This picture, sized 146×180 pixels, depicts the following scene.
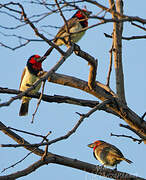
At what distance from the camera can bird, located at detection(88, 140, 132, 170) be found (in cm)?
609

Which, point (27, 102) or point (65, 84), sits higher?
point (27, 102)

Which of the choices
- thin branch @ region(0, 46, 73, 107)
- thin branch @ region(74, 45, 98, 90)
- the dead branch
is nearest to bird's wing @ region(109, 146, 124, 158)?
the dead branch

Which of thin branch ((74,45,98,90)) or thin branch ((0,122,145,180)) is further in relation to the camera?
thin branch ((74,45,98,90))

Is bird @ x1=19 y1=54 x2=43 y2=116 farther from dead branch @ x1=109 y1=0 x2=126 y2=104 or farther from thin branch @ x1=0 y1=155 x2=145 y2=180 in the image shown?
thin branch @ x1=0 y1=155 x2=145 y2=180

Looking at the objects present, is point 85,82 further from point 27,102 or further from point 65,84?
point 27,102

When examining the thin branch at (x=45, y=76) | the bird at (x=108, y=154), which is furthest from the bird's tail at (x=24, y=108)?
the thin branch at (x=45, y=76)

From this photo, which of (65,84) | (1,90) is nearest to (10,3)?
(1,90)

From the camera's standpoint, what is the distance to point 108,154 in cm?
634

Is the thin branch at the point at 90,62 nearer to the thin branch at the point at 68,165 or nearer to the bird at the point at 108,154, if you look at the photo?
the thin branch at the point at 68,165

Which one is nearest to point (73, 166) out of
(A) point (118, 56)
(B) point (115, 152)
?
(A) point (118, 56)

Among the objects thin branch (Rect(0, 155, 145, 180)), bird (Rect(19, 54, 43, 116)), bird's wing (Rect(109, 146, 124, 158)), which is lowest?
thin branch (Rect(0, 155, 145, 180))

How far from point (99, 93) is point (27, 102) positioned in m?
3.69

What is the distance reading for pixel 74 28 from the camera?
6.71 metres

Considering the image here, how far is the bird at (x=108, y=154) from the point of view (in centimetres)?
609
